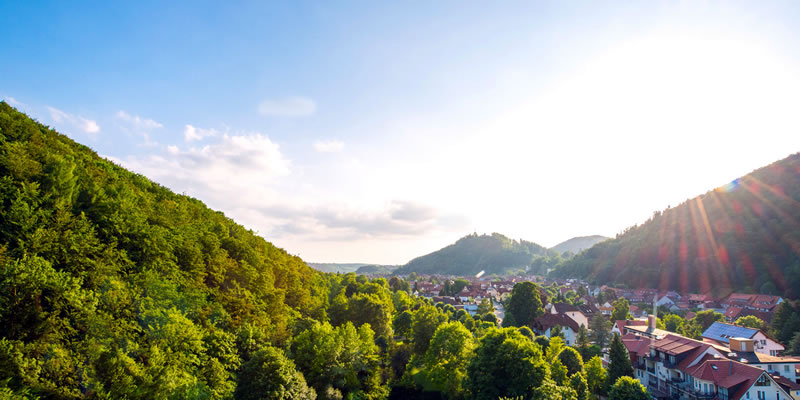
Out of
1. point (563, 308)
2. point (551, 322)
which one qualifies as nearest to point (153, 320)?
point (551, 322)

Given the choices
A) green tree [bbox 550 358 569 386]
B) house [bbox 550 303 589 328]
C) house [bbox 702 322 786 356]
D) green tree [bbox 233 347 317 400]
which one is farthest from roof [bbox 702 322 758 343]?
green tree [bbox 233 347 317 400]

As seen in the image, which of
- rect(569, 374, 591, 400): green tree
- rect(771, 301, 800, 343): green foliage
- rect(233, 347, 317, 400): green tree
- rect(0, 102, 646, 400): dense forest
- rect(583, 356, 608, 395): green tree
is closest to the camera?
rect(0, 102, 646, 400): dense forest

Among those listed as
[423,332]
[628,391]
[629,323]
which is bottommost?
[629,323]

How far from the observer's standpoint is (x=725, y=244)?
111375mm

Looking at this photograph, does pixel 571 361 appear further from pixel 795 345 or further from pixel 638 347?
pixel 795 345

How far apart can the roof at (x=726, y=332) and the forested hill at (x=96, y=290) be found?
50.7 metres

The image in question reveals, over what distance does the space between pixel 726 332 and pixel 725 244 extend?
8396 centimetres

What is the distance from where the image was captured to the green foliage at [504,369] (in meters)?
24.7

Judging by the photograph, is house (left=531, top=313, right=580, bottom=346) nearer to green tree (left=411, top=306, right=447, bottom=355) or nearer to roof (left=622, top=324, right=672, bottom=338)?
roof (left=622, top=324, right=672, bottom=338)

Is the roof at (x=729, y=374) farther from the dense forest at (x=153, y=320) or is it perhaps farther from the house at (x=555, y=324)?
the house at (x=555, y=324)

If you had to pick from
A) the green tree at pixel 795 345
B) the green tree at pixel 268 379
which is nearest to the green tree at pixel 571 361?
the green tree at pixel 268 379

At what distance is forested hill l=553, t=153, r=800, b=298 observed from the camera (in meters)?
96.3

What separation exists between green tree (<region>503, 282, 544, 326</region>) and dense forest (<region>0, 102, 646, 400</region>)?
2131cm

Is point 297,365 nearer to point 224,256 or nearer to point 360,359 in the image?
point 360,359
